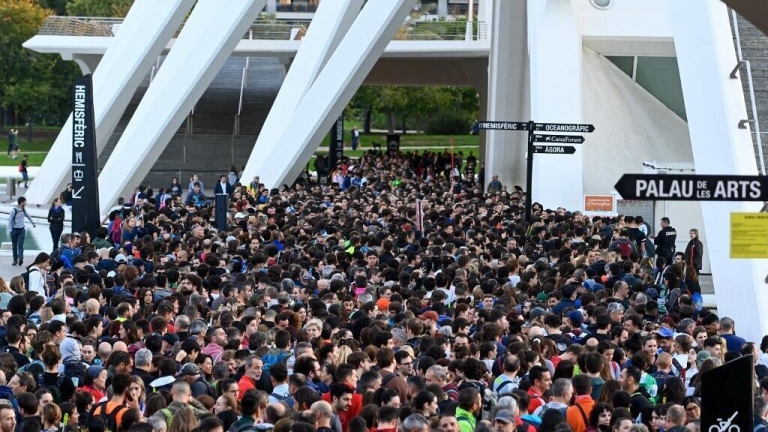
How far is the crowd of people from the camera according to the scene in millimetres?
9359

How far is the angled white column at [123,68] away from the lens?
35.2 metres

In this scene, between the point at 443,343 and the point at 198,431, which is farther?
the point at 443,343

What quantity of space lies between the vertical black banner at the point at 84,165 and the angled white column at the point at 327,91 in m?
9.39

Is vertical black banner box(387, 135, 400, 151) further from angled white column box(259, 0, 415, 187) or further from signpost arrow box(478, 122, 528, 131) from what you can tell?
signpost arrow box(478, 122, 528, 131)

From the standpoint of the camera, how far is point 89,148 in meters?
25.4

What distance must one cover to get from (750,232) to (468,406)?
587cm

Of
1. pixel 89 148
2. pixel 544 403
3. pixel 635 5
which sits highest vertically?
pixel 635 5

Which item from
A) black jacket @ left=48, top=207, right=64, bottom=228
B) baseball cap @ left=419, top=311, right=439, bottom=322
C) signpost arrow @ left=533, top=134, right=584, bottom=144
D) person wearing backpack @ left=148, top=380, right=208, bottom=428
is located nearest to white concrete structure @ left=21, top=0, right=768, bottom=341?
signpost arrow @ left=533, top=134, right=584, bottom=144

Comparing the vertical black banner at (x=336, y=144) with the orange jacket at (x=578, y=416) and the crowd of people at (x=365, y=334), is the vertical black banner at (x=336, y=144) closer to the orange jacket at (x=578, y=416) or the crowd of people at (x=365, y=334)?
the crowd of people at (x=365, y=334)

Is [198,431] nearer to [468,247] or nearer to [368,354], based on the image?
[368,354]

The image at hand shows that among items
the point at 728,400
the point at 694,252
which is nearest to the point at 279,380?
the point at 728,400

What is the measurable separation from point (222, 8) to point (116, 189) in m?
5.28

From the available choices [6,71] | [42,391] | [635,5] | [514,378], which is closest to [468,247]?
[514,378]

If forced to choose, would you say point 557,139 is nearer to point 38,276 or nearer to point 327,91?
point 38,276
